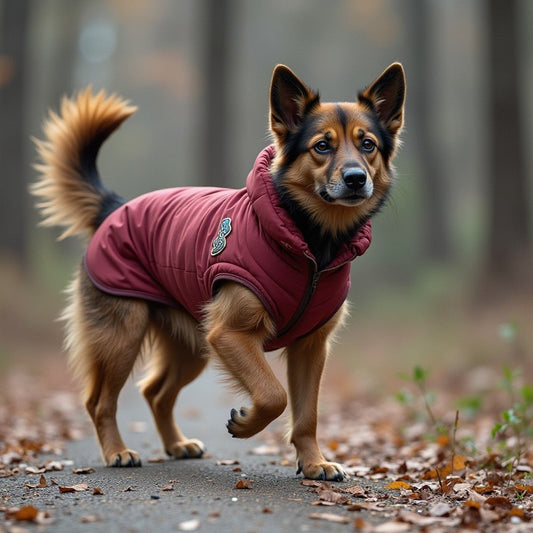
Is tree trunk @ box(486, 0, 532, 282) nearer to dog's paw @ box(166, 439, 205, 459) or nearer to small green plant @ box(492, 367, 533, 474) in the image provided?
small green plant @ box(492, 367, 533, 474)

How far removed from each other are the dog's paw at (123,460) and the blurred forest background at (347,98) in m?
2.39

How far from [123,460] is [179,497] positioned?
123 cm

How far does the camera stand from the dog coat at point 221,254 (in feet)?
14.3

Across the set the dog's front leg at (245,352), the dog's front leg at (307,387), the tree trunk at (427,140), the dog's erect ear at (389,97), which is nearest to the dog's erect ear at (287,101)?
the dog's erect ear at (389,97)

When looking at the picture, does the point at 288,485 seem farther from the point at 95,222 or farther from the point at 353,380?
the point at 353,380

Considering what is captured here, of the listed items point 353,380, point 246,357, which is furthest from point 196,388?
point 246,357

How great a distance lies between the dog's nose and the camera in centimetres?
432

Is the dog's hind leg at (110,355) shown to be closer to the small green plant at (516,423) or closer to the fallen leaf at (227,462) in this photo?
the fallen leaf at (227,462)

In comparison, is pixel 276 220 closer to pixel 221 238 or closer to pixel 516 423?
pixel 221 238

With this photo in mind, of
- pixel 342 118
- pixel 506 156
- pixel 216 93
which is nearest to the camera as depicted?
pixel 342 118

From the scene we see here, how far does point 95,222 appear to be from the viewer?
19.1 feet

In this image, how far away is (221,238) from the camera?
14.8 ft

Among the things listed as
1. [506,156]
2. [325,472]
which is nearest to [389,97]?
[325,472]

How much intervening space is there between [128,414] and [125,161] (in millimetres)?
40603
